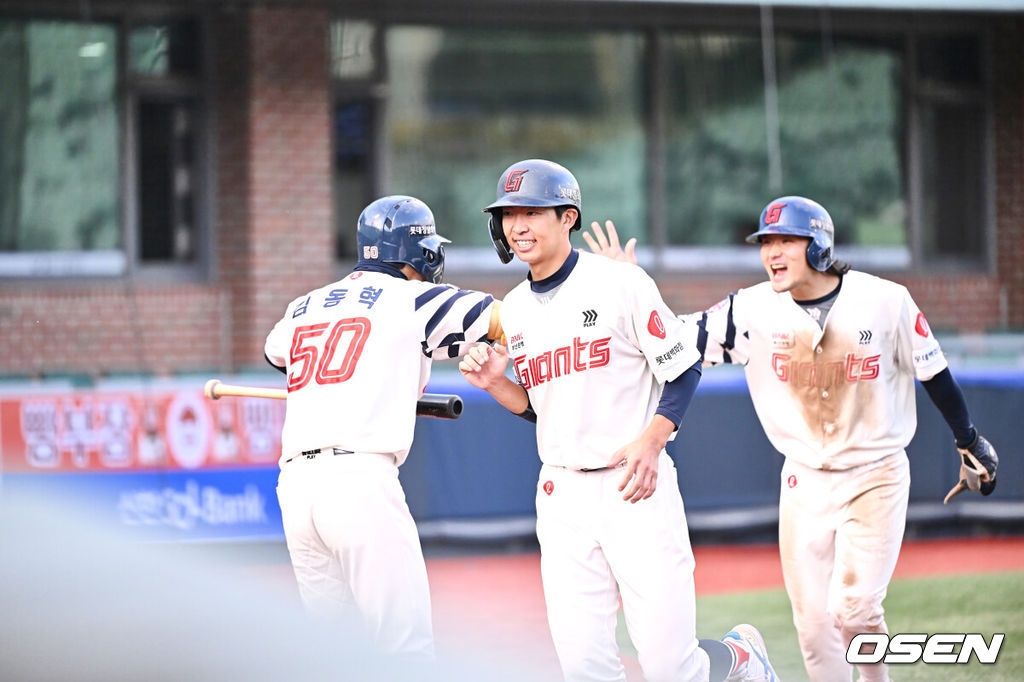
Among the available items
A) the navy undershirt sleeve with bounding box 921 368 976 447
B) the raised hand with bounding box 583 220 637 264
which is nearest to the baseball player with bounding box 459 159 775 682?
the raised hand with bounding box 583 220 637 264

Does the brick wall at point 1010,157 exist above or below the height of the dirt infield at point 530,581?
above

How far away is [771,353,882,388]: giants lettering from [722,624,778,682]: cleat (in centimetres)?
103

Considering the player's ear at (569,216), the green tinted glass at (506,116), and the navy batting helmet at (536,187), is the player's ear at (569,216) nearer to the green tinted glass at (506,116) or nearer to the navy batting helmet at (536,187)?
the navy batting helmet at (536,187)

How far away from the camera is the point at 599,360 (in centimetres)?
446

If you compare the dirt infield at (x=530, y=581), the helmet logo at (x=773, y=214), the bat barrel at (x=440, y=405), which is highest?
the helmet logo at (x=773, y=214)

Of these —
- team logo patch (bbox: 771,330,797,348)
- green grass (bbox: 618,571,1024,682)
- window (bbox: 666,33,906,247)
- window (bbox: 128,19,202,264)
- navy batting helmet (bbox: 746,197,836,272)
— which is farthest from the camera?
window (bbox: 666,33,906,247)

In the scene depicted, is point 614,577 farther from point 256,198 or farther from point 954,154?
point 954,154

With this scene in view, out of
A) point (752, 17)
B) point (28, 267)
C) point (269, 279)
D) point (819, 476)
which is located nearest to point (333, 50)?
point (269, 279)

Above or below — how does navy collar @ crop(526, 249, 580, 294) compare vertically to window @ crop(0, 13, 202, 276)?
below

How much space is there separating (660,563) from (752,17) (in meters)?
10.6

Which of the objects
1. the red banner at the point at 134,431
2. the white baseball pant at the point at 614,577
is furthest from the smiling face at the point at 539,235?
the red banner at the point at 134,431

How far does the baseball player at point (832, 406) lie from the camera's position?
5.18 meters

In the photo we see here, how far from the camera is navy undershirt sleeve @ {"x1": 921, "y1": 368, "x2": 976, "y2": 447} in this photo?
534 cm

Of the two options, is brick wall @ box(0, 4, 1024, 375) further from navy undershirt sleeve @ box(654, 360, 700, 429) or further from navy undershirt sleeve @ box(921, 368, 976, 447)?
navy undershirt sleeve @ box(654, 360, 700, 429)
